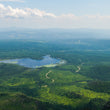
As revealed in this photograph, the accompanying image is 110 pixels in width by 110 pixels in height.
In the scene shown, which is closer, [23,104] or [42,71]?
[23,104]

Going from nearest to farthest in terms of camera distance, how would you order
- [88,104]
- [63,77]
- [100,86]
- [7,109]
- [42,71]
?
[7,109]
[88,104]
[100,86]
[63,77]
[42,71]

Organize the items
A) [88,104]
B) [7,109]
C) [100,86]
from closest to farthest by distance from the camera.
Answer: [7,109] < [88,104] < [100,86]

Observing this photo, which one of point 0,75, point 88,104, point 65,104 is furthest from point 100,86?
point 0,75

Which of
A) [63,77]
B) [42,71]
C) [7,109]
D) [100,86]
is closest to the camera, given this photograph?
[7,109]

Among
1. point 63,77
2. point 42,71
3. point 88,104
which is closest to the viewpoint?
point 88,104

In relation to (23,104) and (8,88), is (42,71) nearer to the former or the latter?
(8,88)

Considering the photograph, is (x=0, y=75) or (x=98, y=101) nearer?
(x=98, y=101)

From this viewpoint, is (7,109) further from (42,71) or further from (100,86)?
(42,71)

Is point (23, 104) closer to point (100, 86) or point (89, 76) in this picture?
point (100, 86)

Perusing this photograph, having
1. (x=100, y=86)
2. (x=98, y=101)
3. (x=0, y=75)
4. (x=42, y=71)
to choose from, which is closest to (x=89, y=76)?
(x=100, y=86)
